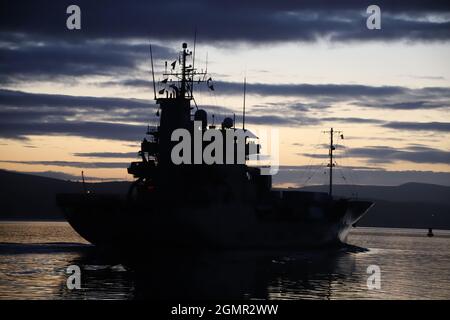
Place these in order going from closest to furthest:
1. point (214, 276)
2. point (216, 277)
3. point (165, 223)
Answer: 1. point (216, 277)
2. point (214, 276)
3. point (165, 223)

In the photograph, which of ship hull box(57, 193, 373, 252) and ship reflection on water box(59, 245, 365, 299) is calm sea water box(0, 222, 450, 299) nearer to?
ship reflection on water box(59, 245, 365, 299)

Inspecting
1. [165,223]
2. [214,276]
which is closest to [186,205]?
[165,223]

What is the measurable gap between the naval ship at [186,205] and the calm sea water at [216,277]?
1.58 metres

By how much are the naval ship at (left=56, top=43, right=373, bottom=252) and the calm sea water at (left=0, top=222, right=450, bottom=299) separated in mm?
1584

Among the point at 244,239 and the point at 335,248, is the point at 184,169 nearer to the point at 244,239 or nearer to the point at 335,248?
the point at 244,239

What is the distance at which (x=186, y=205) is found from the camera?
52.0 m

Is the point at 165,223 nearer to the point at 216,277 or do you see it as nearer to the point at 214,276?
the point at 214,276

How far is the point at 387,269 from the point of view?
51656 millimetres

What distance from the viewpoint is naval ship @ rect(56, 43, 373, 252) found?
51.6 m

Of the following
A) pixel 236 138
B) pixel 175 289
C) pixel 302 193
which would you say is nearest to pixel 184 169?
pixel 236 138

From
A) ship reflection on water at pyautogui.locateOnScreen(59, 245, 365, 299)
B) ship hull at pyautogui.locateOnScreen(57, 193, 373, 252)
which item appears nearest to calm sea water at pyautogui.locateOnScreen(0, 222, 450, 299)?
ship reflection on water at pyautogui.locateOnScreen(59, 245, 365, 299)

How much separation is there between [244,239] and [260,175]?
862 centimetres

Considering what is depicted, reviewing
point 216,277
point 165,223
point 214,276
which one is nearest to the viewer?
point 216,277

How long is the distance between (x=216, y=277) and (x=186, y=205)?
40.9 ft
